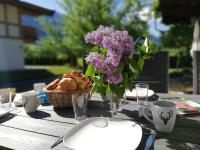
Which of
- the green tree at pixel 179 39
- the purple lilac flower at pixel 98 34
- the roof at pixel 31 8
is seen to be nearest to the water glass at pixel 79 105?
the purple lilac flower at pixel 98 34

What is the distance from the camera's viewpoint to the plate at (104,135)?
838 mm

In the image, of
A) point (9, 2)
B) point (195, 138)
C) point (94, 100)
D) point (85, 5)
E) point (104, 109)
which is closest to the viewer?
point (195, 138)

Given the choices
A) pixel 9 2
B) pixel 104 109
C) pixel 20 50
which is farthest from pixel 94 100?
pixel 20 50

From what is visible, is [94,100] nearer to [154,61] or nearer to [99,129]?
[99,129]

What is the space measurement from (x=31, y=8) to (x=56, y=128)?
1105 cm

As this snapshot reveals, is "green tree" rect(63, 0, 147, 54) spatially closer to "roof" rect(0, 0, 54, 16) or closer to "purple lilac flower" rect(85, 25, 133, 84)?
"roof" rect(0, 0, 54, 16)

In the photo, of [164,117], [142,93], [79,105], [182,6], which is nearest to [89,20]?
[182,6]

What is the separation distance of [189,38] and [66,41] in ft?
14.9

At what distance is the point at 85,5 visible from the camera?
28.8ft

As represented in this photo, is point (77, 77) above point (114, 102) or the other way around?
above

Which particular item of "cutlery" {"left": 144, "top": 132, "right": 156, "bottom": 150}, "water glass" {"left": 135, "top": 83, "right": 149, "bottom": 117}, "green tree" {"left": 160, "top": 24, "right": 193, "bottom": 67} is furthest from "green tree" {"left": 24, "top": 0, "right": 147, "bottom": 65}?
"cutlery" {"left": 144, "top": 132, "right": 156, "bottom": 150}

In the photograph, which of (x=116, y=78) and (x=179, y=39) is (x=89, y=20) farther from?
(x=116, y=78)

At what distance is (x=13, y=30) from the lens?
11.4m

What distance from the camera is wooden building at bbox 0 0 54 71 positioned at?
10.8 meters
